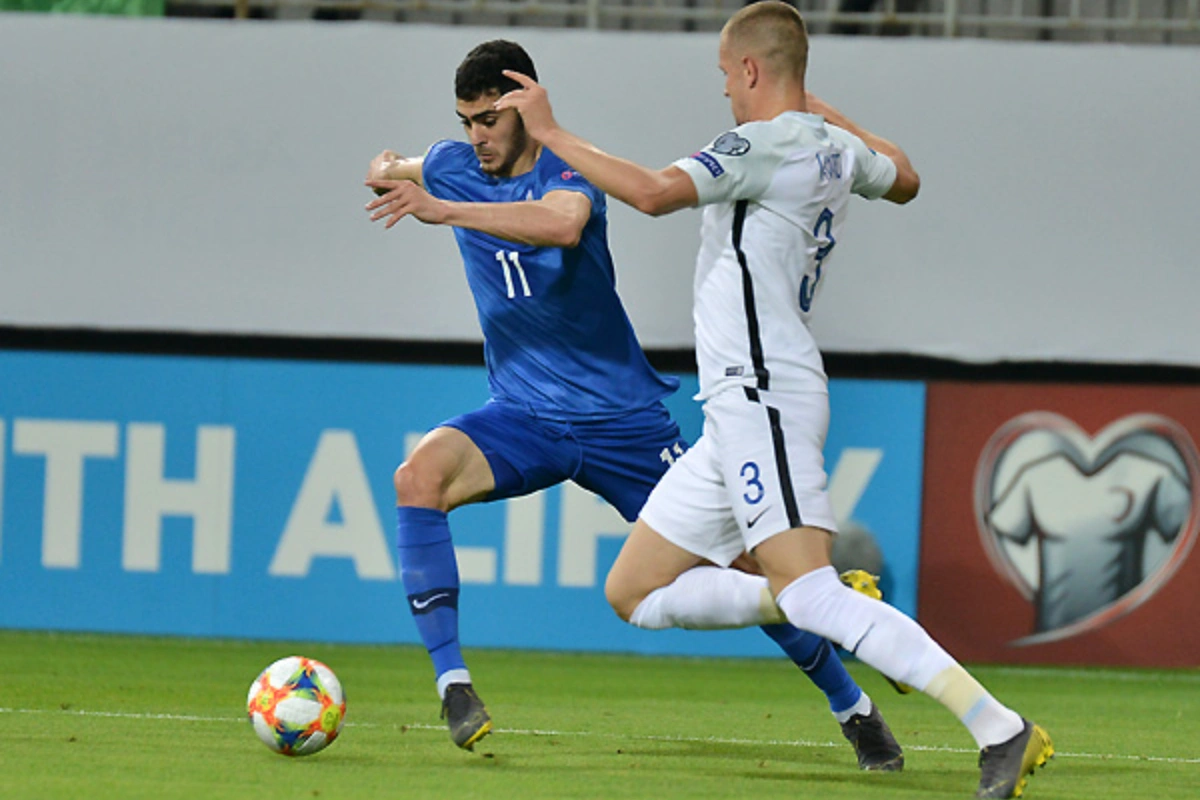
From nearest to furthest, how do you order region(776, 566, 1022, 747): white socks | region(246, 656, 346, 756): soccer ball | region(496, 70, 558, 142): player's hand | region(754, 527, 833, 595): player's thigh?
1. region(776, 566, 1022, 747): white socks
2. region(754, 527, 833, 595): player's thigh
3. region(496, 70, 558, 142): player's hand
4. region(246, 656, 346, 756): soccer ball

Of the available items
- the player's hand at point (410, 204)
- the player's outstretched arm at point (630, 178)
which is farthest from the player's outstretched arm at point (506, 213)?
the player's outstretched arm at point (630, 178)

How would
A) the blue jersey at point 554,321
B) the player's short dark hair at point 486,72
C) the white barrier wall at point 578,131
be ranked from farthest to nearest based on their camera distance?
the white barrier wall at point 578,131 → the blue jersey at point 554,321 → the player's short dark hair at point 486,72

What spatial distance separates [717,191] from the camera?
14.8ft

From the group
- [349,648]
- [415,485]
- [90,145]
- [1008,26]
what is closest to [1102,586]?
[1008,26]

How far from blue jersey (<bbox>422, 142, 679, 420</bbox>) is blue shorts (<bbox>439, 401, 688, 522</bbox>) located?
0.15ft

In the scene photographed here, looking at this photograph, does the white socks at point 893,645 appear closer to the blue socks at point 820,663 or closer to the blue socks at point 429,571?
the blue socks at point 820,663

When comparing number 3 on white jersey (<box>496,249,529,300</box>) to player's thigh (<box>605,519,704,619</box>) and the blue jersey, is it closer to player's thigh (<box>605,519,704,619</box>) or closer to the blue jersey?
the blue jersey

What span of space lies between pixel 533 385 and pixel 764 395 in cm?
128

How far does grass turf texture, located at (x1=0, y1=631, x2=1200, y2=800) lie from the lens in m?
4.71

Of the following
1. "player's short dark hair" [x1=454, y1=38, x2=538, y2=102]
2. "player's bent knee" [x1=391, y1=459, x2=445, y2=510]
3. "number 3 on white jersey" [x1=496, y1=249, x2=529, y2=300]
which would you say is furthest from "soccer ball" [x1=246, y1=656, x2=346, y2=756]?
"player's short dark hair" [x1=454, y1=38, x2=538, y2=102]

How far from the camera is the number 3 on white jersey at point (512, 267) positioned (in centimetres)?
569

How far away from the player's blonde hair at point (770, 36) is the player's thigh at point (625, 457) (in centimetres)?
144

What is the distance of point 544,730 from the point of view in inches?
243

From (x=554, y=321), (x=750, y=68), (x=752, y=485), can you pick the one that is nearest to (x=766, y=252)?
(x=750, y=68)
